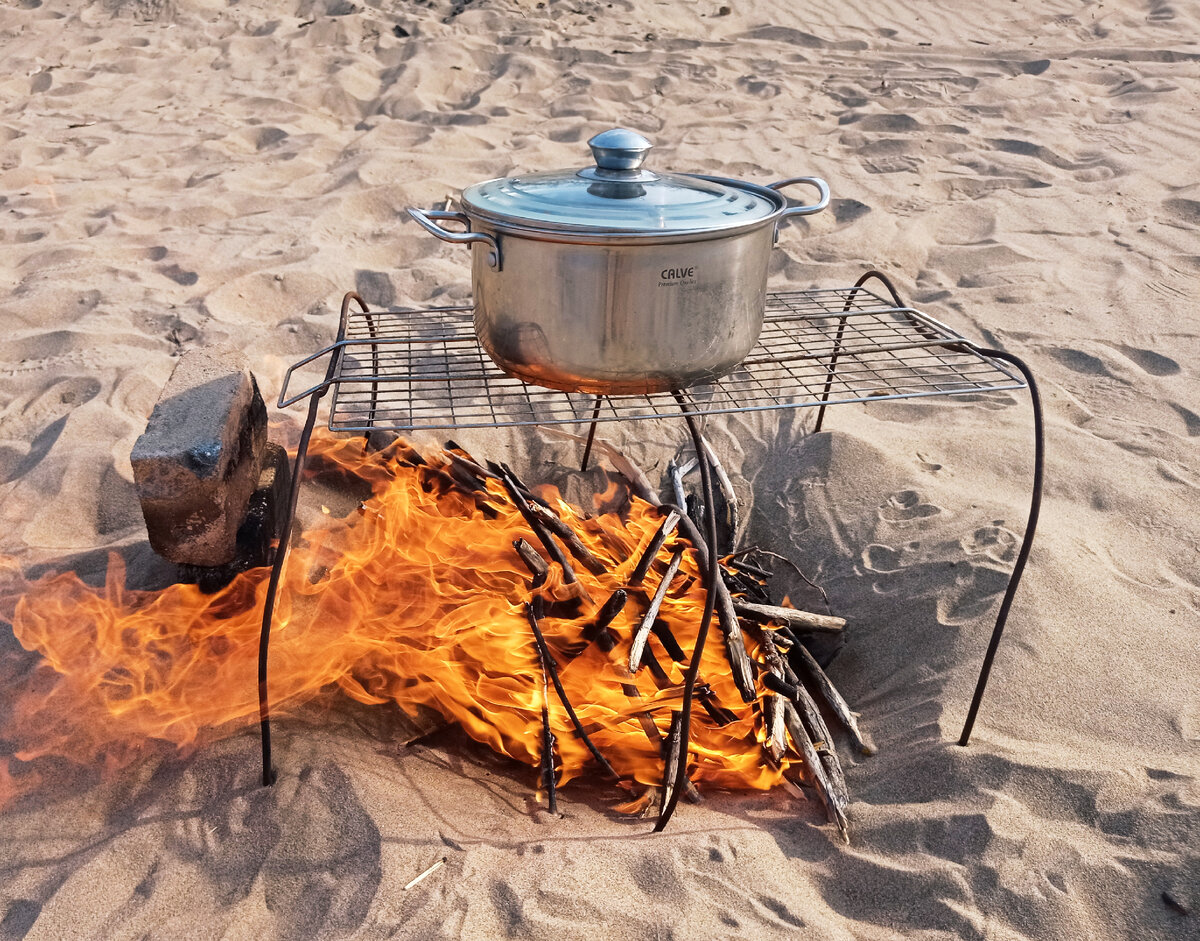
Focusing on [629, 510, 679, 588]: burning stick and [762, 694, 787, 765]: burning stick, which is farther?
[629, 510, 679, 588]: burning stick

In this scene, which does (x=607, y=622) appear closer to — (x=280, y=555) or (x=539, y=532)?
(x=539, y=532)

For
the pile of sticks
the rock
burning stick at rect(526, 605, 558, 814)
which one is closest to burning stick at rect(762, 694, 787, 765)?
the pile of sticks

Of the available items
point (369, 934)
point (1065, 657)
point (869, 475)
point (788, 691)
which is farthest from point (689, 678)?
point (869, 475)

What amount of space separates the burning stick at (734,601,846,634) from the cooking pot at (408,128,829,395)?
79cm

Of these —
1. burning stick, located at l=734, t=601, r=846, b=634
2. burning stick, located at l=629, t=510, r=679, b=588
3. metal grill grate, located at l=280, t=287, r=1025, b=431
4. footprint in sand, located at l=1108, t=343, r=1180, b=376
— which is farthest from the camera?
footprint in sand, located at l=1108, t=343, r=1180, b=376

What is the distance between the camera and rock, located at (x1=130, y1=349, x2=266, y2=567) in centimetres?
200

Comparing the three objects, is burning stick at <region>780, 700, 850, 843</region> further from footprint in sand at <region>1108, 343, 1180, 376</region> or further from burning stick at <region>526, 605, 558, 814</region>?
footprint in sand at <region>1108, 343, 1180, 376</region>

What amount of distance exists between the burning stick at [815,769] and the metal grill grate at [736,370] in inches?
29.0

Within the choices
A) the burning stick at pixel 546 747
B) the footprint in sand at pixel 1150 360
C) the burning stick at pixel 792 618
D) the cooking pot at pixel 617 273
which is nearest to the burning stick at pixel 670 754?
the burning stick at pixel 546 747

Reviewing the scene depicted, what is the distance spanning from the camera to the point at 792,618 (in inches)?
92.0

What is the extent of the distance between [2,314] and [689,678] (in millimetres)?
3414

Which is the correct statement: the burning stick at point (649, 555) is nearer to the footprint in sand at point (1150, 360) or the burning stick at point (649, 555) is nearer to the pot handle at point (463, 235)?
the pot handle at point (463, 235)

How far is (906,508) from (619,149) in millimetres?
1540

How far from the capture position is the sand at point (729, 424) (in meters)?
1.69
